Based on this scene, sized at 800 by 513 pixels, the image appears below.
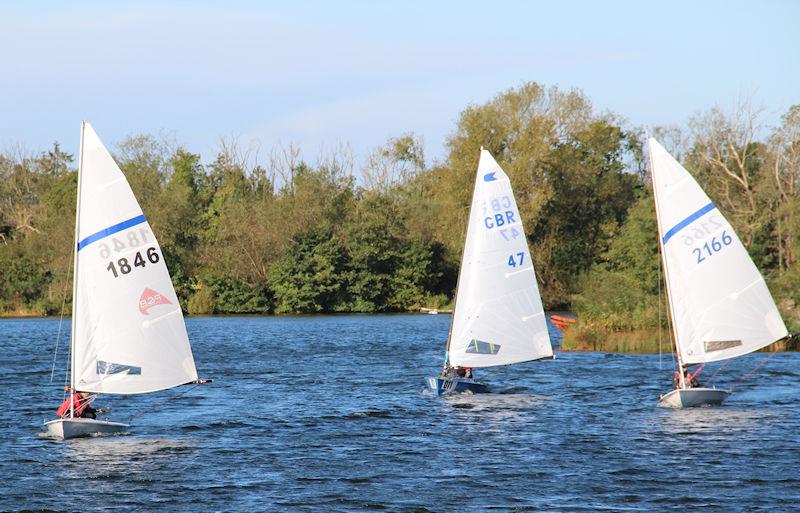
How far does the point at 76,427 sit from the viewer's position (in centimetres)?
2898

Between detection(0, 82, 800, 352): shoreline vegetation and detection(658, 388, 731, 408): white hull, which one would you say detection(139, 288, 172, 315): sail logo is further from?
detection(0, 82, 800, 352): shoreline vegetation

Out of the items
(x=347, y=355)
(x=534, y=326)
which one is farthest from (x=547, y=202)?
(x=534, y=326)

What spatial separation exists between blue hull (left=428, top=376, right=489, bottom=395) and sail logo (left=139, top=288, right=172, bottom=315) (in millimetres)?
12483

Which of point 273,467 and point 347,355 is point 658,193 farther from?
point 347,355

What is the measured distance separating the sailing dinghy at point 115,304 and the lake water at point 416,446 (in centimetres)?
181

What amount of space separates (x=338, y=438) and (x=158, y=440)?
4869 millimetres

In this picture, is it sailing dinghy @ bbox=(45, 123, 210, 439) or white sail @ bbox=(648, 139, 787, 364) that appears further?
white sail @ bbox=(648, 139, 787, 364)

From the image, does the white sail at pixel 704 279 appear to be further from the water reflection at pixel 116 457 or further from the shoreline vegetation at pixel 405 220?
the shoreline vegetation at pixel 405 220

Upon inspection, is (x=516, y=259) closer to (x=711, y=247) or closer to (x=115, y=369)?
(x=711, y=247)

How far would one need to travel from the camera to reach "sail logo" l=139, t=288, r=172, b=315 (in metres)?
29.4

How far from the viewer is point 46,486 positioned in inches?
985

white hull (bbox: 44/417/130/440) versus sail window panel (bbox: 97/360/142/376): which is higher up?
sail window panel (bbox: 97/360/142/376)

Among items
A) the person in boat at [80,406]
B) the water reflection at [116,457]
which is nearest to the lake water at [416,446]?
the water reflection at [116,457]

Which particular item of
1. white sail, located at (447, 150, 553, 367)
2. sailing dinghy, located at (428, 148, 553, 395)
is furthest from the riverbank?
white sail, located at (447, 150, 553, 367)
